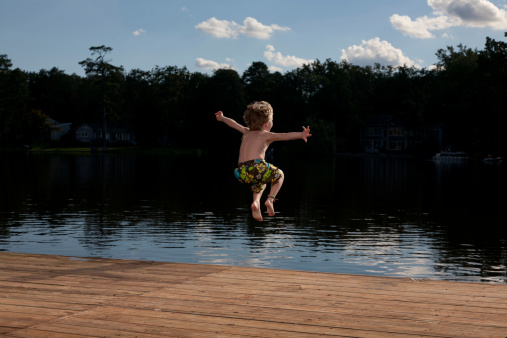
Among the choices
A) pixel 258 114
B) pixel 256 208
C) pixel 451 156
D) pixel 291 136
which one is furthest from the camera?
pixel 451 156

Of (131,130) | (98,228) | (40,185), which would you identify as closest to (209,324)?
(98,228)

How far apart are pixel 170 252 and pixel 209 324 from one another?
48.2 ft

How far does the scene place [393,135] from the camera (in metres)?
130

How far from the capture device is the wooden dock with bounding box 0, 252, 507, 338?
5.47 m

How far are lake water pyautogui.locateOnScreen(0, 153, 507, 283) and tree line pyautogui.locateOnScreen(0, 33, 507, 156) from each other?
214 ft

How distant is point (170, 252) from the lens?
2006 cm

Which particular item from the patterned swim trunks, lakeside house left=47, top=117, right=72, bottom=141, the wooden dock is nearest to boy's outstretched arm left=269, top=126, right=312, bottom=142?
the patterned swim trunks

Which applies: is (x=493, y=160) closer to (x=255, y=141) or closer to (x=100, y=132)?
(x=100, y=132)

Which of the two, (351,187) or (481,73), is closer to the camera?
(351,187)

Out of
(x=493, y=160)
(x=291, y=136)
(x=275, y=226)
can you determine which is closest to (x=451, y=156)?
(x=493, y=160)

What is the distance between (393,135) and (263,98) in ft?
98.8

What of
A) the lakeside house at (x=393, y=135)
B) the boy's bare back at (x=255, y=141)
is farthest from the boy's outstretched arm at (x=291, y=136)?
the lakeside house at (x=393, y=135)

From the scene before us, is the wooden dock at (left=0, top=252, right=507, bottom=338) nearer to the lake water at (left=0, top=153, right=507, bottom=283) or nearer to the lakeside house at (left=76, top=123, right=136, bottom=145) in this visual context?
the lake water at (left=0, top=153, right=507, bottom=283)

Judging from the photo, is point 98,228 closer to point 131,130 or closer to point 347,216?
point 347,216
